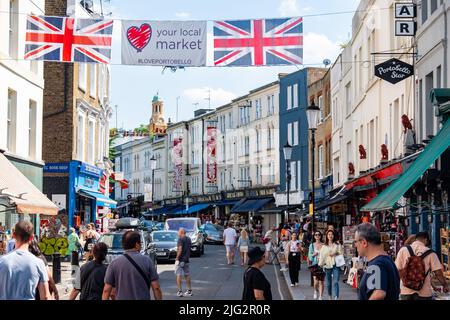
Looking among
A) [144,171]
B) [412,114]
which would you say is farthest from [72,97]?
[144,171]

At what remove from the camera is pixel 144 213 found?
100 metres

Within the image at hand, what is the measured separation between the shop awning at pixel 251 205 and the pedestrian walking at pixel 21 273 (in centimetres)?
5825

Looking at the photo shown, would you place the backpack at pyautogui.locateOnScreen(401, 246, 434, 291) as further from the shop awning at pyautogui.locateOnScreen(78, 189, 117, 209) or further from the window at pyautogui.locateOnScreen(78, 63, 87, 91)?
the window at pyautogui.locateOnScreen(78, 63, 87, 91)

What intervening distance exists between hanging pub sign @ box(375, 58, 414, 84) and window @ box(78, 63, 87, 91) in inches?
873

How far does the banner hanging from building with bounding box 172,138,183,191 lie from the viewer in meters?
89.1

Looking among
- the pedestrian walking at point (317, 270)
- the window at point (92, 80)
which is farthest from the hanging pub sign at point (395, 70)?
the window at point (92, 80)

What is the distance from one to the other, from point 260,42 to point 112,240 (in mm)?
8924

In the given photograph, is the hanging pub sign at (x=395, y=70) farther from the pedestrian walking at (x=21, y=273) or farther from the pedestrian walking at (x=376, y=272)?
the pedestrian walking at (x=21, y=273)

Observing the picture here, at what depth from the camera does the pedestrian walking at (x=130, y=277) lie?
9656 mm

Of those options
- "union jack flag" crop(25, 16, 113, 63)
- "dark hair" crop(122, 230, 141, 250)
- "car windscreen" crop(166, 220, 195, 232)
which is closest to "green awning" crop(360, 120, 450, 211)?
"dark hair" crop(122, 230, 141, 250)

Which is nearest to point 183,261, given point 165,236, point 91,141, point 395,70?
point 395,70

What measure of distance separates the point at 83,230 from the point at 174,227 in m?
6.45

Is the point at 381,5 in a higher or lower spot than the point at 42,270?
higher
